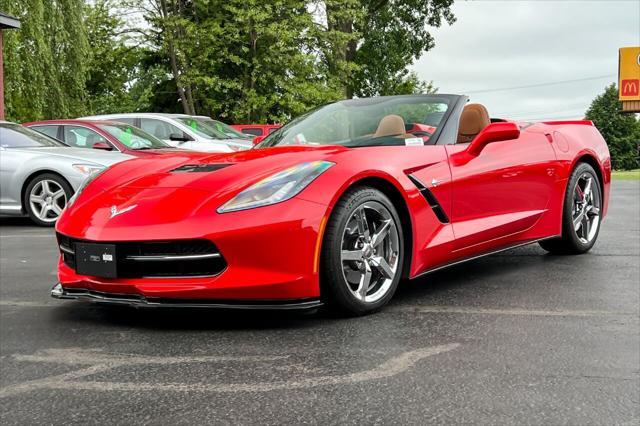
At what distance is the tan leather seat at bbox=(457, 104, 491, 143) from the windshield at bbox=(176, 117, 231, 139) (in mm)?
10067

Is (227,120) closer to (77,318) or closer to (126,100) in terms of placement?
(126,100)

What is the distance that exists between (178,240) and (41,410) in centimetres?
116

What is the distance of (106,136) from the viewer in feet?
36.0

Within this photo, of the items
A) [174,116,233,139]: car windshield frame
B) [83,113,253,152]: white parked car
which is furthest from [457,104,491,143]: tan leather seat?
[174,116,233,139]: car windshield frame

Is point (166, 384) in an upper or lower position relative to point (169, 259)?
lower

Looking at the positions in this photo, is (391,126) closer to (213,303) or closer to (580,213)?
(213,303)

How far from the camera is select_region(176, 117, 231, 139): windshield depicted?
15.1m

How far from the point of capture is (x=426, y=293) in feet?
15.6

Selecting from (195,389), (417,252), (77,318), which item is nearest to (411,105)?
(417,252)

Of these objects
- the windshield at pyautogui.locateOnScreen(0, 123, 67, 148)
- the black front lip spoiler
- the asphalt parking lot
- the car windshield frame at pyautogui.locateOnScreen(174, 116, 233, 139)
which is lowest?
the asphalt parking lot

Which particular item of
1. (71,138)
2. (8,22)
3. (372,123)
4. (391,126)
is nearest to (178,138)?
(71,138)

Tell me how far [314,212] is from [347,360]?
817 millimetres

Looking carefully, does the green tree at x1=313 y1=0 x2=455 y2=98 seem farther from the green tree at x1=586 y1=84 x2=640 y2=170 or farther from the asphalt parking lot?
the green tree at x1=586 y1=84 x2=640 y2=170

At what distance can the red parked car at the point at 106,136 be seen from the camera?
10797 mm
